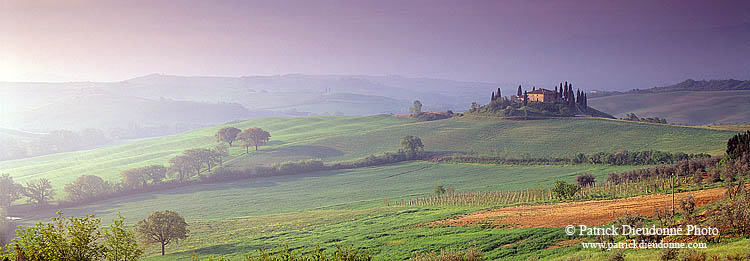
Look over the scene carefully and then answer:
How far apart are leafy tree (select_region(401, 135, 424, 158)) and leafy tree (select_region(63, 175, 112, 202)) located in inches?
2401

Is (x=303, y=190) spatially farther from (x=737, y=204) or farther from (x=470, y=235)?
(x=737, y=204)

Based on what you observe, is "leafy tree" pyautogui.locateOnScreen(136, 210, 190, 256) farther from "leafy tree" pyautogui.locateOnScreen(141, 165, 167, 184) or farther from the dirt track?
"leafy tree" pyautogui.locateOnScreen(141, 165, 167, 184)

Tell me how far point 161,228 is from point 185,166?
Result: 176ft

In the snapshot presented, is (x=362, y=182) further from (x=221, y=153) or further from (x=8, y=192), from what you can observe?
(x=8, y=192)

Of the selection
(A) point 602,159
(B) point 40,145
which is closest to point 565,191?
(A) point 602,159

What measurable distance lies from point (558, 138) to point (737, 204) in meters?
84.6

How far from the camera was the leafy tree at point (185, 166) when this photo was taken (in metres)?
89.8

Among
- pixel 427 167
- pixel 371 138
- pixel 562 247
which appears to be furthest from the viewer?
pixel 371 138

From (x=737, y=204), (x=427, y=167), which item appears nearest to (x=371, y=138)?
(x=427, y=167)

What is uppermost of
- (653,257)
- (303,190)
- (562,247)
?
(653,257)

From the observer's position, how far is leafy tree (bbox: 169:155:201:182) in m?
89.8

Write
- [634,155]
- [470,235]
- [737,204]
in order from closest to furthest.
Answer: [737,204] < [470,235] < [634,155]

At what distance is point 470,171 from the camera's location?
3199 inches

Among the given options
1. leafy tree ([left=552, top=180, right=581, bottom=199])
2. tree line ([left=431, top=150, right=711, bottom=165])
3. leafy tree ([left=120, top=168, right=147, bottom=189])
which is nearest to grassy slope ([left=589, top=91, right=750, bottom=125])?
tree line ([left=431, top=150, right=711, bottom=165])
